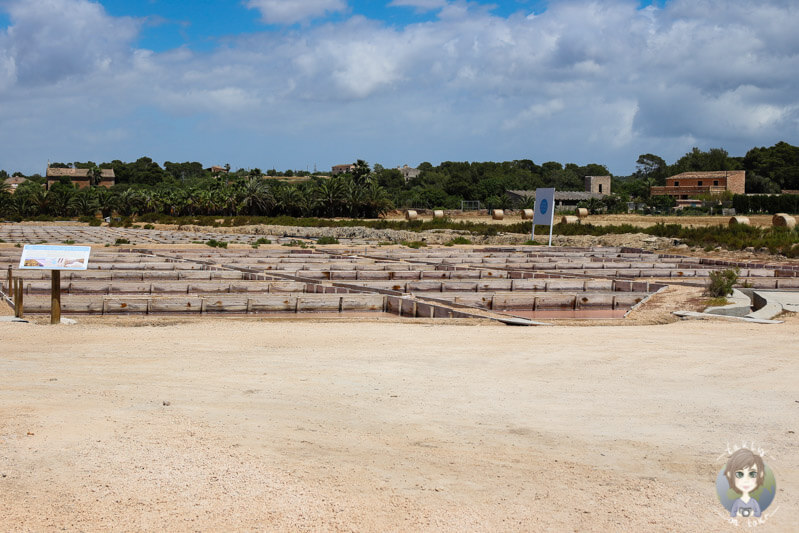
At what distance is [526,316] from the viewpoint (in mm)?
14977

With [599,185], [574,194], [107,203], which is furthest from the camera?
[599,185]

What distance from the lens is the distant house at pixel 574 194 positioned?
7881cm

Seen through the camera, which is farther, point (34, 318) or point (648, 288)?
point (648, 288)

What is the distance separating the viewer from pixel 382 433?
5945 millimetres

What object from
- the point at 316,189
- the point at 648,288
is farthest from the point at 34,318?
the point at 316,189

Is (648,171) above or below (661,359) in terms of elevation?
above

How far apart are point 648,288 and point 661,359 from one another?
9.01 m

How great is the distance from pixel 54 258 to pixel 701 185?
78453 mm

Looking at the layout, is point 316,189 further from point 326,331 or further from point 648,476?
point 648,476

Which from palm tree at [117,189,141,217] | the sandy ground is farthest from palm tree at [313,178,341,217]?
the sandy ground

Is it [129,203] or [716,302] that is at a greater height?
[129,203]

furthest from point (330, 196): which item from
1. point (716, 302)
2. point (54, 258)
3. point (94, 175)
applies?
point (94, 175)

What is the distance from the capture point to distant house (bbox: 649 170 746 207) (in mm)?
77938

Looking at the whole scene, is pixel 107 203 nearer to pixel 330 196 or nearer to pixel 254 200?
pixel 254 200
